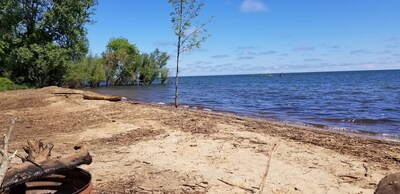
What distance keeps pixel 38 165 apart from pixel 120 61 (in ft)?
179

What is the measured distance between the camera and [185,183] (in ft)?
18.1

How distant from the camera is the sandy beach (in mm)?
5477

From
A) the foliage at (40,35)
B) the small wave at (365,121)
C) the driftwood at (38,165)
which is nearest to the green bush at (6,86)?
the foliage at (40,35)

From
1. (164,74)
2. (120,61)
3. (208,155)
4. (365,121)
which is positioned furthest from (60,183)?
(164,74)

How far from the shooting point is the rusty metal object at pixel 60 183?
434 centimetres

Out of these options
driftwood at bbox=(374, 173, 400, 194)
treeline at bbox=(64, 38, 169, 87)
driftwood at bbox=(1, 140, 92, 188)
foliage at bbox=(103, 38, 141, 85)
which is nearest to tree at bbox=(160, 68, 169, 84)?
treeline at bbox=(64, 38, 169, 87)

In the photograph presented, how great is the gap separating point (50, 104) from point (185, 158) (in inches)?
471

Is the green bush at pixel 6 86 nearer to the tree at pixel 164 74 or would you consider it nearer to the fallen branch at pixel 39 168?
the fallen branch at pixel 39 168

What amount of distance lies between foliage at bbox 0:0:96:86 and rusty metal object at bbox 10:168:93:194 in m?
29.0

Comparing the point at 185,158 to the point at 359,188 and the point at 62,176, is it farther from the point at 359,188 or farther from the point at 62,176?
the point at 359,188

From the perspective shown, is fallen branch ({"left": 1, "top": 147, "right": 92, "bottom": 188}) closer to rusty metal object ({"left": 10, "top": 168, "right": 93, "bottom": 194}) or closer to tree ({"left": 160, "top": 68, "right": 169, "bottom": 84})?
rusty metal object ({"left": 10, "top": 168, "right": 93, "bottom": 194})

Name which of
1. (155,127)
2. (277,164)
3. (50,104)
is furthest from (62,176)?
(50,104)

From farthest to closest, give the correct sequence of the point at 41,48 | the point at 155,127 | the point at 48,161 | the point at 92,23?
the point at 92,23 < the point at 41,48 < the point at 155,127 < the point at 48,161

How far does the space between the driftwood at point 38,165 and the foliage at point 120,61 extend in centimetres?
5297
